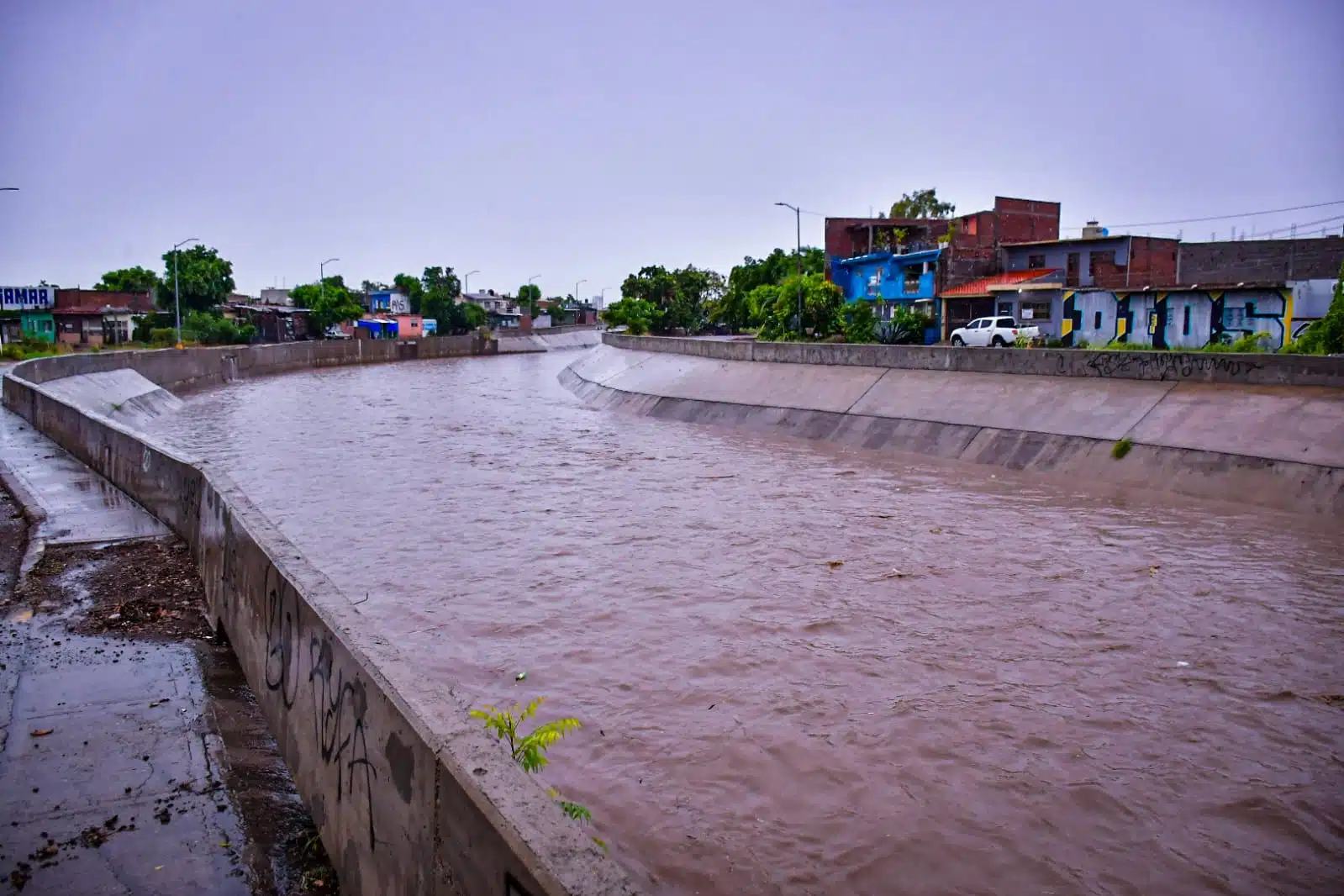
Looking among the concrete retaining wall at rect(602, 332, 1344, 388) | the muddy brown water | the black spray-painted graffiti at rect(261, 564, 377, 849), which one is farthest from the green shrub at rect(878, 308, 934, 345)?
the black spray-painted graffiti at rect(261, 564, 377, 849)

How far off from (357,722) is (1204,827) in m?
5.10

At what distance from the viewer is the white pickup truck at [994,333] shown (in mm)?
41625

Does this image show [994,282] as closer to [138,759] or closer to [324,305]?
[138,759]

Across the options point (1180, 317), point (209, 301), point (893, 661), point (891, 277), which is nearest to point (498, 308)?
point (209, 301)

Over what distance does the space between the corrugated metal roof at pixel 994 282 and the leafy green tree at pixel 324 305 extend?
65342mm

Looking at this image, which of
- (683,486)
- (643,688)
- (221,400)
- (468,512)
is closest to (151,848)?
(643,688)

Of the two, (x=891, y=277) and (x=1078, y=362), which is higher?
(x=891, y=277)

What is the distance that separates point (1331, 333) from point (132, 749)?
2498 cm

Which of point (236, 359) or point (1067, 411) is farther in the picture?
point (236, 359)

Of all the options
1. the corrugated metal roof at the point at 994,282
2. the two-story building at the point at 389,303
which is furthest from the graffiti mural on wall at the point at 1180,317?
the two-story building at the point at 389,303

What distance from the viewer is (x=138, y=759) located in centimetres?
623

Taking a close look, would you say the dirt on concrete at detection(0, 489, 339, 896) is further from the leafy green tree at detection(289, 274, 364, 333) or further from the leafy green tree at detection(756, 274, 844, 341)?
the leafy green tree at detection(289, 274, 364, 333)

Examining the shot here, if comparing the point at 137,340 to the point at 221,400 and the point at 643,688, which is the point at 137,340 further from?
the point at 643,688

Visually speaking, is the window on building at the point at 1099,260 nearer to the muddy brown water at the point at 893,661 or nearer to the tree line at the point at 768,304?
the tree line at the point at 768,304
